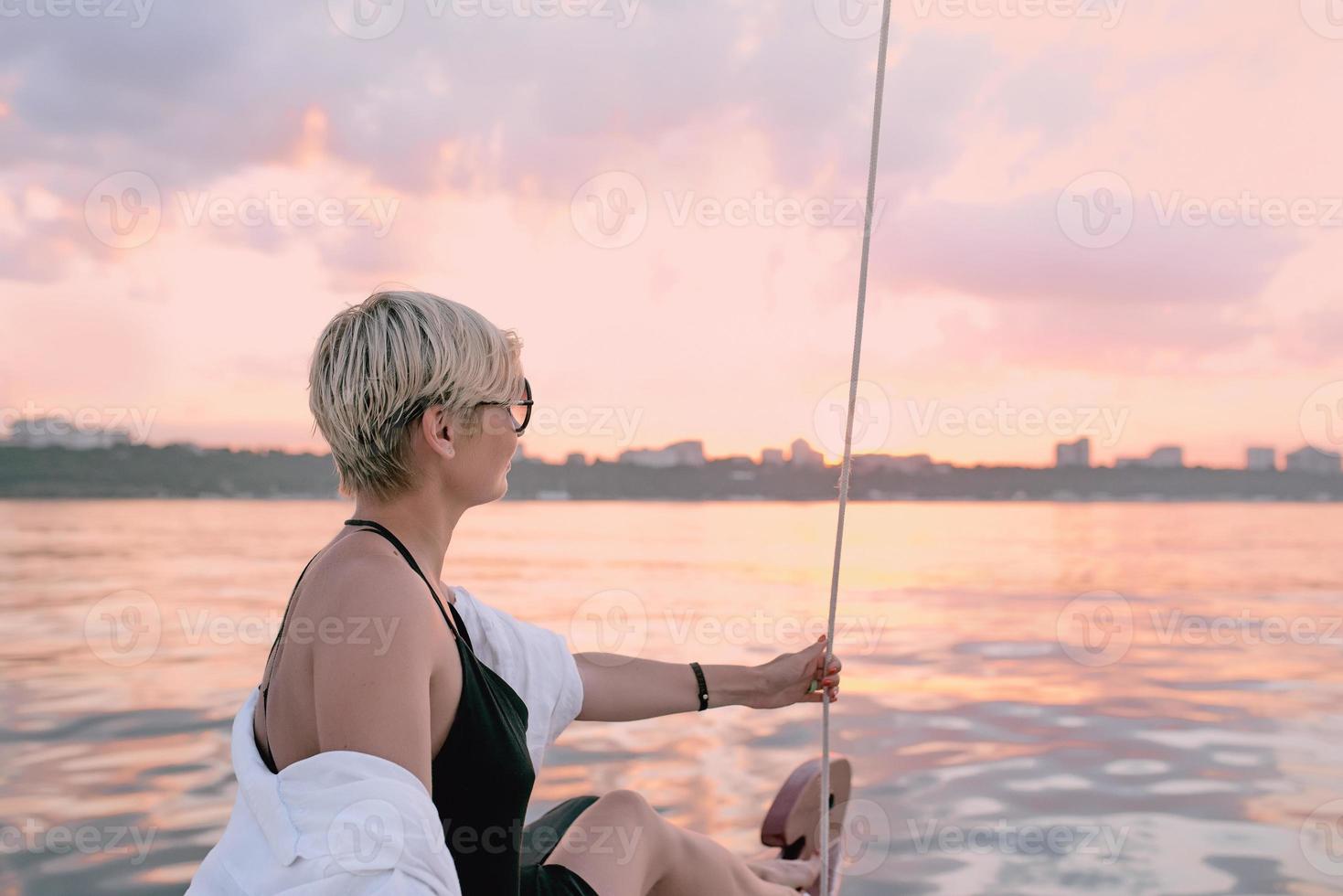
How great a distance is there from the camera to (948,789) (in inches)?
173

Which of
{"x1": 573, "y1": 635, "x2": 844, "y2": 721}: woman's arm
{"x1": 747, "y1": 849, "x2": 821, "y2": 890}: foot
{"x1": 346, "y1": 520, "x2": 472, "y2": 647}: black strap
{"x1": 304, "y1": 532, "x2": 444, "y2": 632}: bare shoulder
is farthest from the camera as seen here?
{"x1": 747, "y1": 849, "x2": 821, "y2": 890}: foot

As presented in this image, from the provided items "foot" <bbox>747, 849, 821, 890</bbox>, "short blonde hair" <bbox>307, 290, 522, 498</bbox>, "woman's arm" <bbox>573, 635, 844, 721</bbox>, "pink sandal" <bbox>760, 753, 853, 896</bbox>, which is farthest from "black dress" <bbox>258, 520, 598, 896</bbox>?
"pink sandal" <bbox>760, 753, 853, 896</bbox>

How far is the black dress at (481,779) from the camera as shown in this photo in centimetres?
154

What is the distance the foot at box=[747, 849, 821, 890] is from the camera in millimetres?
2641

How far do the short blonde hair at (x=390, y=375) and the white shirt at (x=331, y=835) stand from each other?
0.42m

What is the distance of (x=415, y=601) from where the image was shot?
4.66 ft

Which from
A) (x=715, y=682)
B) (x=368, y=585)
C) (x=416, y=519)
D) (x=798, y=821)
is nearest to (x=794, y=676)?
(x=715, y=682)

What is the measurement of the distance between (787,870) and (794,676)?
66cm

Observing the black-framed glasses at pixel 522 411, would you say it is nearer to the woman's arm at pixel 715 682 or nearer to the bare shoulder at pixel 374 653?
the bare shoulder at pixel 374 653

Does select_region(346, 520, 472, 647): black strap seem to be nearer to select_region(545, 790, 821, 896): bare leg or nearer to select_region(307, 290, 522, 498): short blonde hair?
select_region(307, 290, 522, 498): short blonde hair

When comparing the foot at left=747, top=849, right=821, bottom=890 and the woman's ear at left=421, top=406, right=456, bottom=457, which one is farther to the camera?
the foot at left=747, top=849, right=821, bottom=890

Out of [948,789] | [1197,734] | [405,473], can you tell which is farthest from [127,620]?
[405,473]

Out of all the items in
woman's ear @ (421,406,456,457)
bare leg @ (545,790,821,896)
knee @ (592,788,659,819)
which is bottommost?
bare leg @ (545,790,821,896)

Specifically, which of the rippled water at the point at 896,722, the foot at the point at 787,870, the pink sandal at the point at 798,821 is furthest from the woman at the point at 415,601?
the rippled water at the point at 896,722
